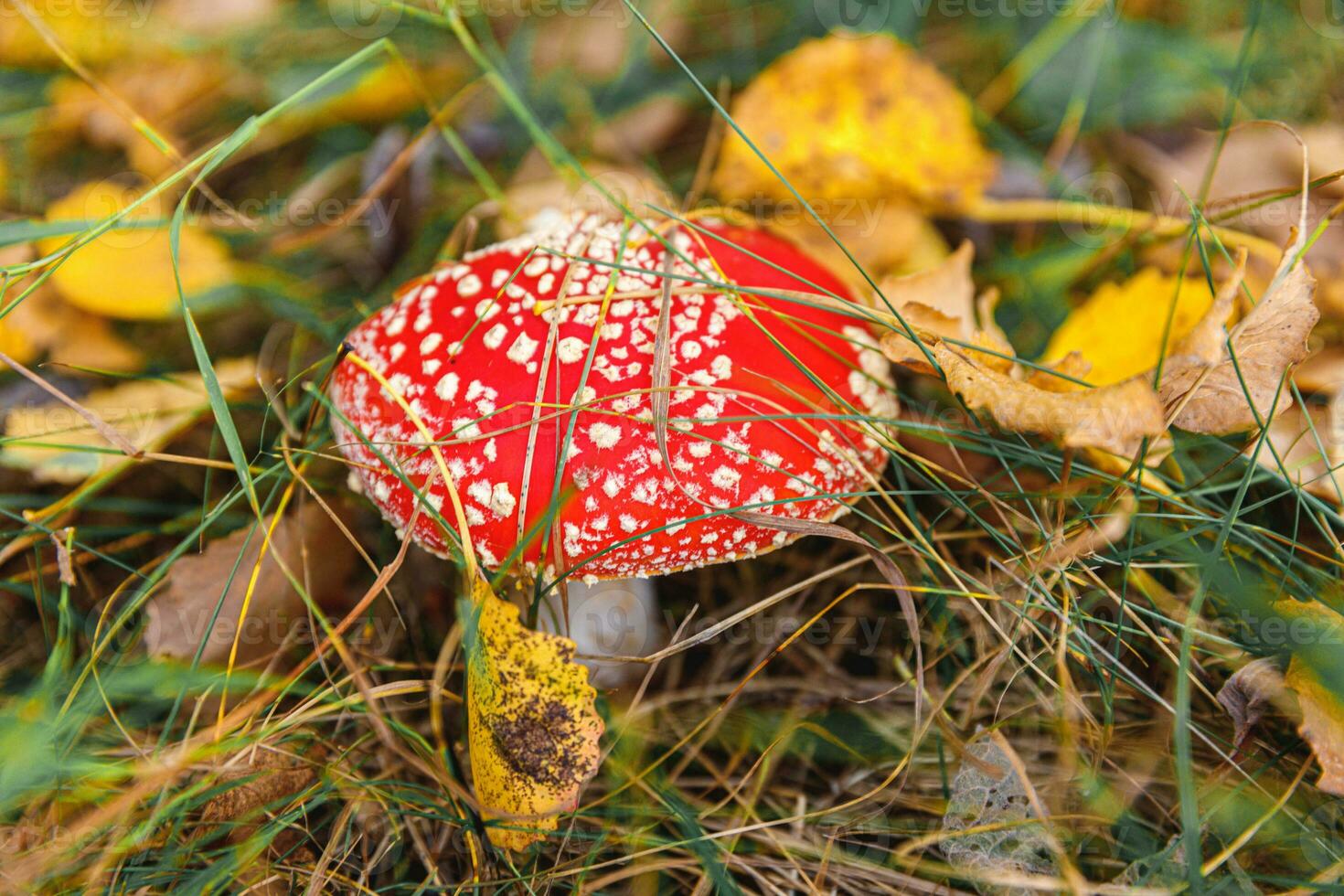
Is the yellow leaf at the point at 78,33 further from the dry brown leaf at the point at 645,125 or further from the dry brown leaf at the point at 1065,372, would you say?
the dry brown leaf at the point at 1065,372

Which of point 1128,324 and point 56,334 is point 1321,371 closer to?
point 1128,324

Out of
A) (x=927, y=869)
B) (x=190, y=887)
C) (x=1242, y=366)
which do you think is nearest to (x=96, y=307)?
(x=190, y=887)

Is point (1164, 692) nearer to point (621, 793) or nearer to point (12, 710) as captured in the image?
point (621, 793)

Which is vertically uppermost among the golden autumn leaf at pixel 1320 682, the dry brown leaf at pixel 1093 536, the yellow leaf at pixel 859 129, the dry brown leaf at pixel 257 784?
the yellow leaf at pixel 859 129

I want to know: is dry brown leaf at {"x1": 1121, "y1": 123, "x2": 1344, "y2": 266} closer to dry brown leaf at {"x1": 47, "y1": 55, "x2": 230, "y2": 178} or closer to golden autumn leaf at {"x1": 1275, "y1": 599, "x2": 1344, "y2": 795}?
golden autumn leaf at {"x1": 1275, "y1": 599, "x2": 1344, "y2": 795}

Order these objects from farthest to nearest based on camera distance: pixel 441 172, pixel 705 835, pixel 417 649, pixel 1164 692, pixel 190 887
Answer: pixel 441 172 → pixel 417 649 → pixel 1164 692 → pixel 705 835 → pixel 190 887

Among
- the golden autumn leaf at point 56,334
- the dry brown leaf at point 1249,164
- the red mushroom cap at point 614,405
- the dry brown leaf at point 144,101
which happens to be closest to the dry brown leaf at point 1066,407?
the red mushroom cap at point 614,405
